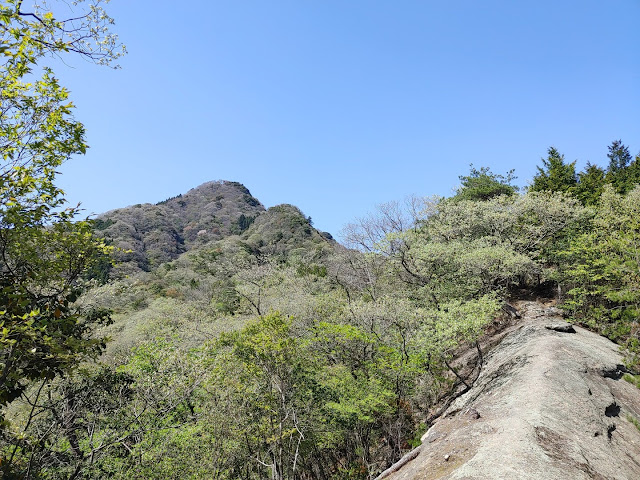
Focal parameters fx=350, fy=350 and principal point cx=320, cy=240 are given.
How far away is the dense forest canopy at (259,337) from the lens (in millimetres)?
5316

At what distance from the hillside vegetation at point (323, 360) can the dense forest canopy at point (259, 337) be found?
0.10 m

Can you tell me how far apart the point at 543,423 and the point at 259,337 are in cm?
816

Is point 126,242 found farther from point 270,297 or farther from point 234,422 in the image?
point 234,422

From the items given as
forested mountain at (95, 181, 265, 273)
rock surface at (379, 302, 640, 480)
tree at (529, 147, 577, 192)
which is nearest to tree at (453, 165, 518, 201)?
tree at (529, 147, 577, 192)

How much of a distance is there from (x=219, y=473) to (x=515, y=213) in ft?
74.9

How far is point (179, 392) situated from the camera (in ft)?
38.3

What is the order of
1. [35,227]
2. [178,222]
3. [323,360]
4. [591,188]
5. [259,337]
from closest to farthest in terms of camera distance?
[35,227] → [259,337] → [323,360] → [591,188] → [178,222]

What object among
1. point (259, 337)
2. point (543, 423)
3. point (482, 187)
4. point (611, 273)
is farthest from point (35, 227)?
point (482, 187)

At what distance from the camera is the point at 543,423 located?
26.6ft

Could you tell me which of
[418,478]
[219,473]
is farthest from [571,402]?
[219,473]

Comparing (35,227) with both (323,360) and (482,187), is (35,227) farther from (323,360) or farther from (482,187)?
(482,187)

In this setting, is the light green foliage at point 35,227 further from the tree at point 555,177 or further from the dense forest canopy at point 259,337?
the tree at point 555,177

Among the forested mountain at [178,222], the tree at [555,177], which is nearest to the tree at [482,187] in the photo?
the tree at [555,177]

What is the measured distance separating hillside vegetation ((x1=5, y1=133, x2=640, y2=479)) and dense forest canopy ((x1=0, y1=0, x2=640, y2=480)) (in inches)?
3.8
